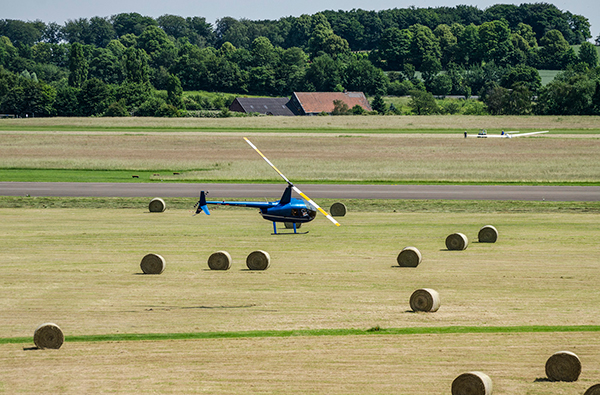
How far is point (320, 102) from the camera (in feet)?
590

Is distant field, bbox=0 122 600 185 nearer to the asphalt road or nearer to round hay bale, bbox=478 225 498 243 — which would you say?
the asphalt road

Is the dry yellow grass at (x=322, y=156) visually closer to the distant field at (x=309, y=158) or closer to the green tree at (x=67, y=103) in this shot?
the distant field at (x=309, y=158)

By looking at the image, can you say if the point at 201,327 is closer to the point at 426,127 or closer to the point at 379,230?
the point at 379,230

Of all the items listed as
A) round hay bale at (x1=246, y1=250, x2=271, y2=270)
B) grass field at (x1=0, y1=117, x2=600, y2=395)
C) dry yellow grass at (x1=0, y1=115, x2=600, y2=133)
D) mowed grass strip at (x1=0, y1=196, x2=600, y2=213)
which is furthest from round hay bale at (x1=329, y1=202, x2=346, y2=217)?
dry yellow grass at (x1=0, y1=115, x2=600, y2=133)

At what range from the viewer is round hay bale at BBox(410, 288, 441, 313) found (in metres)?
19.6

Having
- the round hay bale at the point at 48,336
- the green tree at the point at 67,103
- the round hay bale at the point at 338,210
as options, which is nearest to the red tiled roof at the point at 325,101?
the green tree at the point at 67,103

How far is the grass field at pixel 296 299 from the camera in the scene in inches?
613

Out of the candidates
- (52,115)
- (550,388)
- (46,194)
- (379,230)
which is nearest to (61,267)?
(379,230)

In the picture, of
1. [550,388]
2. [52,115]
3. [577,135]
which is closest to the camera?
[550,388]

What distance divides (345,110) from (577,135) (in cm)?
7132

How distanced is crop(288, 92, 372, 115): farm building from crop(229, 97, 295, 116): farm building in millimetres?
2495

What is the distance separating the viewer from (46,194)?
4869cm

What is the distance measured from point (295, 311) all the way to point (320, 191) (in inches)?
1216

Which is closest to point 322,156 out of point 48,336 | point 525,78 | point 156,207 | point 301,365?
point 156,207
